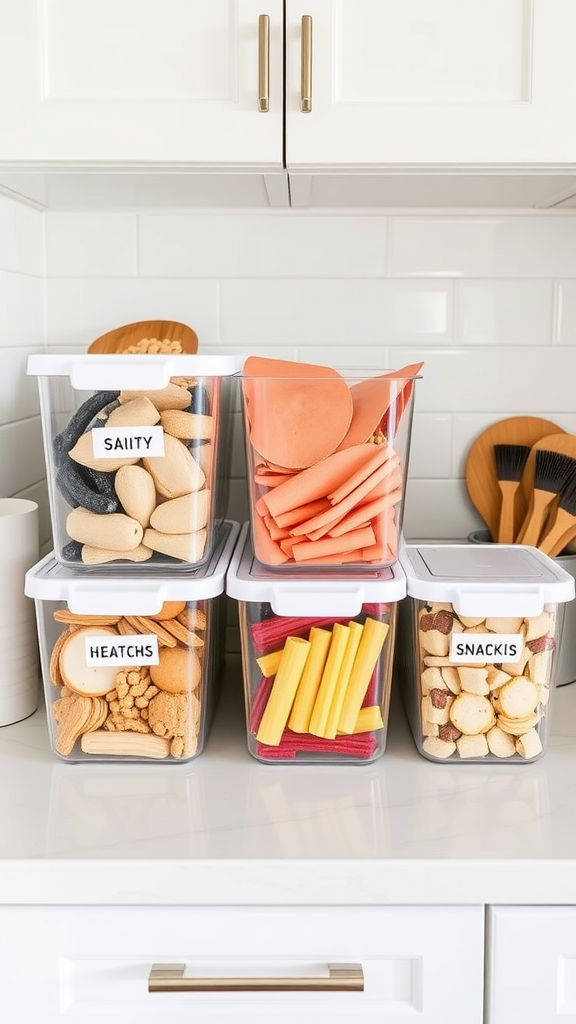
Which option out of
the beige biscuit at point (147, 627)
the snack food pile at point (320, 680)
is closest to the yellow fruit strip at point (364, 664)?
the snack food pile at point (320, 680)

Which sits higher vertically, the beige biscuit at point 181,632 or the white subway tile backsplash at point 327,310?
the white subway tile backsplash at point 327,310

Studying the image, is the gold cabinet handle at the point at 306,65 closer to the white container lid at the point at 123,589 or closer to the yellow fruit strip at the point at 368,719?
the white container lid at the point at 123,589

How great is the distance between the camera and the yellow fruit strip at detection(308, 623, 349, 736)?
1.00m

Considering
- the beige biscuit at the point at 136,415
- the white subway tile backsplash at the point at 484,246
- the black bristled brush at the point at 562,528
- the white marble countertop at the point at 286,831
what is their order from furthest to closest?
the white subway tile backsplash at the point at 484,246 < the black bristled brush at the point at 562,528 < the beige biscuit at the point at 136,415 < the white marble countertop at the point at 286,831

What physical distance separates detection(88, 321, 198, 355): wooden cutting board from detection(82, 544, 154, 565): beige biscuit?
418mm

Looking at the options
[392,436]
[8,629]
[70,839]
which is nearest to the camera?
[70,839]

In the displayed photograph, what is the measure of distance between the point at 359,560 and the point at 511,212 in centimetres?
67

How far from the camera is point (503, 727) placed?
3.38 feet

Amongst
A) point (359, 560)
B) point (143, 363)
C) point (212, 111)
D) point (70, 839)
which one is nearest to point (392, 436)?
point (359, 560)

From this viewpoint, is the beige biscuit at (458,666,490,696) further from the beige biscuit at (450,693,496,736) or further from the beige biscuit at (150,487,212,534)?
the beige biscuit at (150,487,212,534)

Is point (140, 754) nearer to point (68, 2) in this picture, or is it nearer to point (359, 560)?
point (359, 560)

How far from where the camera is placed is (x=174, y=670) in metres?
1.02
